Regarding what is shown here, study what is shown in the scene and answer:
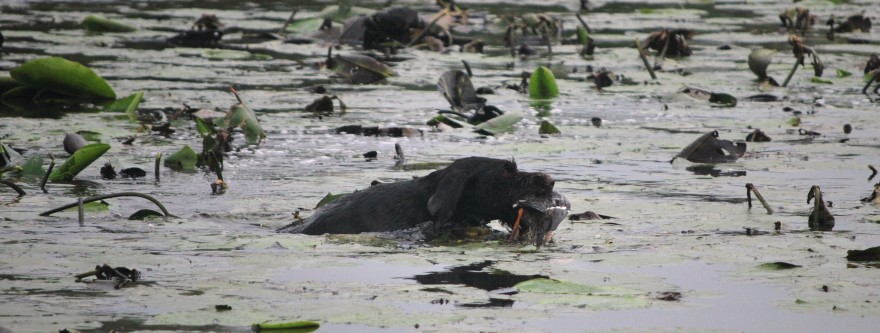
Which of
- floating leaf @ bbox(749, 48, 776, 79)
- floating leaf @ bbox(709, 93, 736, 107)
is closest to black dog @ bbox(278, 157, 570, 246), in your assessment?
floating leaf @ bbox(709, 93, 736, 107)

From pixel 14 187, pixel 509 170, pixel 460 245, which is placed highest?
pixel 509 170

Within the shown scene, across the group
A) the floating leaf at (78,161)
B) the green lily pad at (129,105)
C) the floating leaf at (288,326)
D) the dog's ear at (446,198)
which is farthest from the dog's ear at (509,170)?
the green lily pad at (129,105)

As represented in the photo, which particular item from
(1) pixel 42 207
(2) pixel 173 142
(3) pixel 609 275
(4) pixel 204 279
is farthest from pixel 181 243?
(2) pixel 173 142

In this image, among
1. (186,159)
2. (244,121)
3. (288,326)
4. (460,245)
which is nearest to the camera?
(288,326)

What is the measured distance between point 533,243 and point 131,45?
742 centimetres

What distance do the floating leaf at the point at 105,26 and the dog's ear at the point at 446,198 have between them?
795 centimetres

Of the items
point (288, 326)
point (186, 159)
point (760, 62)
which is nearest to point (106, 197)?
point (186, 159)

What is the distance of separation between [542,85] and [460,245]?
4.33 meters

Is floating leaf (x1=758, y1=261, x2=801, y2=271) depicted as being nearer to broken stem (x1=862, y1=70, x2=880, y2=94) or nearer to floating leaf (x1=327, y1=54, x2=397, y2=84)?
broken stem (x1=862, y1=70, x2=880, y2=94)

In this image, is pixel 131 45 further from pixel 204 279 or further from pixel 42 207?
pixel 204 279

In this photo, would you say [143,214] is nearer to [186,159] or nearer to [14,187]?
[14,187]

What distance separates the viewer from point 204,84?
31.5 feet

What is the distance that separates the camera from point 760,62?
9891 mm

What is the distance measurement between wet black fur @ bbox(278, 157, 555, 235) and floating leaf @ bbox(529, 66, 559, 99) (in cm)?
389
